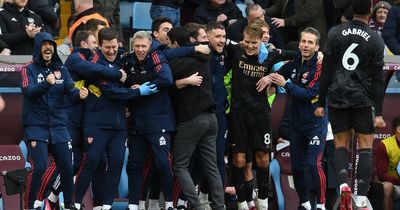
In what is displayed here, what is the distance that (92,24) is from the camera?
1486cm

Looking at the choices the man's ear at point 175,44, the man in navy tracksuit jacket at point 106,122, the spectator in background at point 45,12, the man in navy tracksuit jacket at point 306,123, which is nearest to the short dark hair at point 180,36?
the man's ear at point 175,44

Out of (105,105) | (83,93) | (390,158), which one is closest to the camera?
(83,93)

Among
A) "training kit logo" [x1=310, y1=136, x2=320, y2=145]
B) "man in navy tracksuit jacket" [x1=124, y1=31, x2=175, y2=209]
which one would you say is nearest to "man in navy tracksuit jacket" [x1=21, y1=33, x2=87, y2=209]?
"man in navy tracksuit jacket" [x1=124, y1=31, x2=175, y2=209]

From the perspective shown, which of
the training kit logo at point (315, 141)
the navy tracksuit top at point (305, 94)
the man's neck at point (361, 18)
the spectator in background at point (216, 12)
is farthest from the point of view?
the spectator in background at point (216, 12)

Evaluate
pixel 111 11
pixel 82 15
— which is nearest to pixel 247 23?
pixel 111 11

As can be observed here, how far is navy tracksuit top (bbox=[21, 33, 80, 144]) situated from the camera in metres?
13.5

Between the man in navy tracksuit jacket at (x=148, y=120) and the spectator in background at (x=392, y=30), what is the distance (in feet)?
15.8

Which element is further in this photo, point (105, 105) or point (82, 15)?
point (82, 15)

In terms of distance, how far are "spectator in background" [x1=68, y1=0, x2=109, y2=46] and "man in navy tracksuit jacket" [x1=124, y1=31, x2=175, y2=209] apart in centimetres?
213

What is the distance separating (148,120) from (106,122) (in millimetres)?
480

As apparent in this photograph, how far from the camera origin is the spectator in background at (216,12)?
688 inches

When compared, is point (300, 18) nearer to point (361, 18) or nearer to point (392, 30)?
point (392, 30)

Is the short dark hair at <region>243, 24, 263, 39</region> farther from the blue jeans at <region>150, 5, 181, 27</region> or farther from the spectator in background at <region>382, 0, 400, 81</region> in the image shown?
the spectator in background at <region>382, 0, 400, 81</region>

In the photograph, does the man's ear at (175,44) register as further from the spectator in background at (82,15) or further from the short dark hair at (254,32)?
the spectator in background at (82,15)
